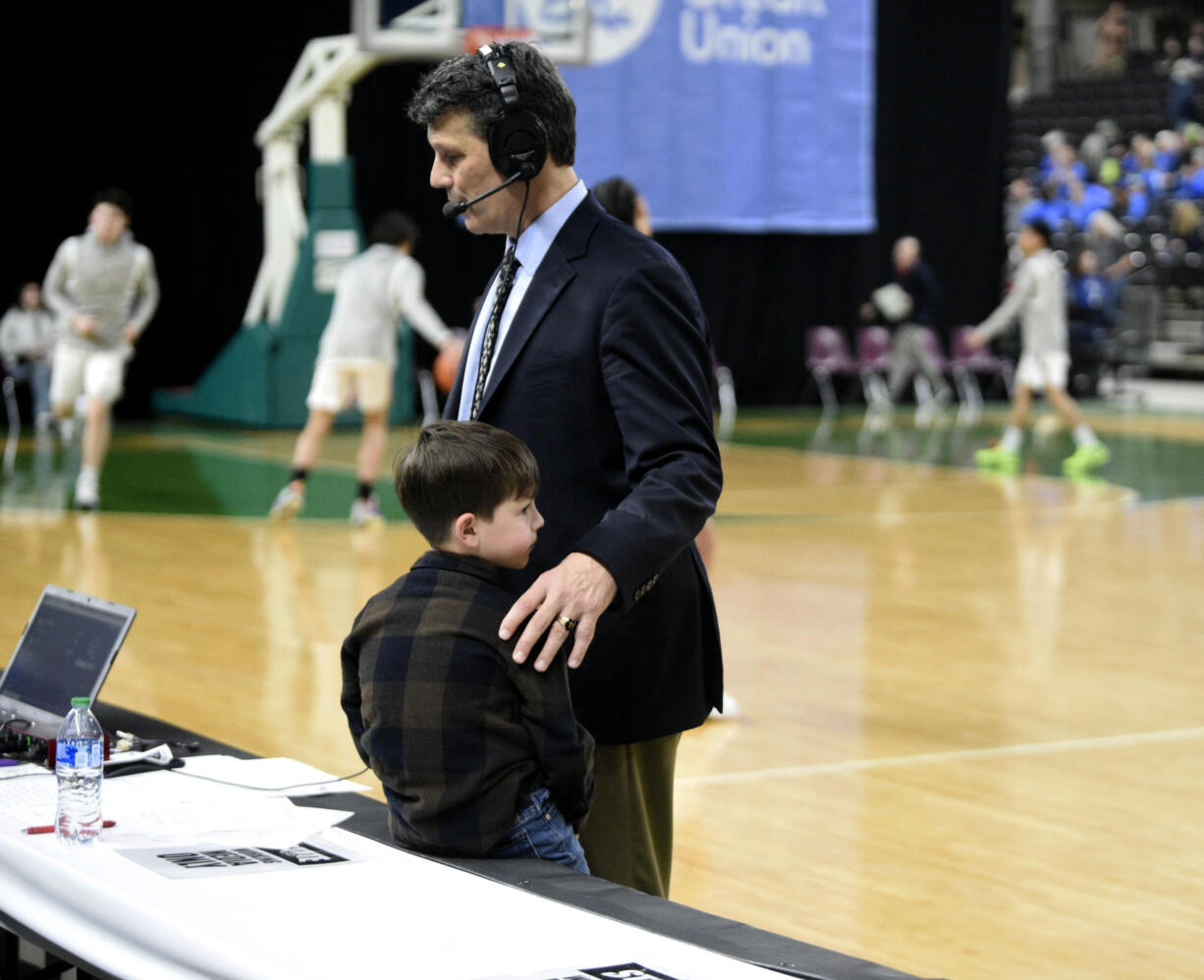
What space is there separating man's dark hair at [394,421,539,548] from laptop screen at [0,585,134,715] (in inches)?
32.8

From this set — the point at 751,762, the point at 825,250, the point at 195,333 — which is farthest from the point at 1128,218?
the point at 751,762

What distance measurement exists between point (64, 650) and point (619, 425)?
1252 millimetres

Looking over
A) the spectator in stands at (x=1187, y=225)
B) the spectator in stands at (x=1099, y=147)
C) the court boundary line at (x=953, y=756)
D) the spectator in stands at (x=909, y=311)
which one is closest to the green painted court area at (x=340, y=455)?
the spectator in stands at (x=909, y=311)

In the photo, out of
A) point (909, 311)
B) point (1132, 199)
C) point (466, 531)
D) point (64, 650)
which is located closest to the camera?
point (466, 531)

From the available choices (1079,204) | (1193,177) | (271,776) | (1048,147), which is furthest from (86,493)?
(1048,147)

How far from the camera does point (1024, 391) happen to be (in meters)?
13.5

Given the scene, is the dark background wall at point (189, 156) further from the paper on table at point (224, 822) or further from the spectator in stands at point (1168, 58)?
the paper on table at point (224, 822)

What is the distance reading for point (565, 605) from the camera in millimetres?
2369

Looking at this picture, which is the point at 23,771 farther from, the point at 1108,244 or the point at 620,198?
the point at 1108,244

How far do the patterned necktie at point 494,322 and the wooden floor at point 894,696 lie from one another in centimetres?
157

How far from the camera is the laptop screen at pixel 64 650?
3.11 meters

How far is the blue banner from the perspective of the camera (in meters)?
17.7

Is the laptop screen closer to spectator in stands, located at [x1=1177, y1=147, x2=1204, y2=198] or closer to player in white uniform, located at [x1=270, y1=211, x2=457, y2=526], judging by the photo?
player in white uniform, located at [x1=270, y1=211, x2=457, y2=526]

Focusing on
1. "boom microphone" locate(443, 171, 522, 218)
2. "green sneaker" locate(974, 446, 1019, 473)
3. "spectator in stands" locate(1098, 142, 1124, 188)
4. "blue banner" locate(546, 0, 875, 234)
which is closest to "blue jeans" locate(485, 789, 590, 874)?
"boom microphone" locate(443, 171, 522, 218)
